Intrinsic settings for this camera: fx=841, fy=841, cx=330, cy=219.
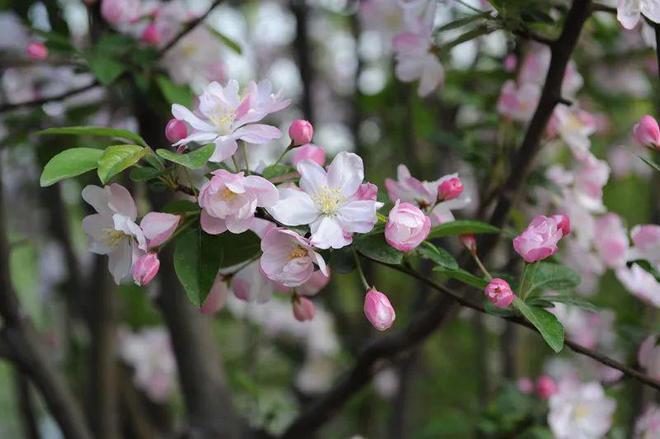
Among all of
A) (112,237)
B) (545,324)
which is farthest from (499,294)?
(112,237)

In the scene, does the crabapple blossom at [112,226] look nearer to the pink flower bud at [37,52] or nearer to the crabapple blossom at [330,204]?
the crabapple blossom at [330,204]

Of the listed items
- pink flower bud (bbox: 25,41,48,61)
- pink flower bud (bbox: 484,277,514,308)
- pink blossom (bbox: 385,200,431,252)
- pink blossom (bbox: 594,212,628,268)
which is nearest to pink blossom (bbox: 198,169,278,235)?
pink blossom (bbox: 385,200,431,252)

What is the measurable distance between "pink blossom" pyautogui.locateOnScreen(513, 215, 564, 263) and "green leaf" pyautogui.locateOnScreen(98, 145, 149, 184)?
0.37m

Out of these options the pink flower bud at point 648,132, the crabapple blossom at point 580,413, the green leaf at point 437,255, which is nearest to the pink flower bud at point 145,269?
the green leaf at point 437,255

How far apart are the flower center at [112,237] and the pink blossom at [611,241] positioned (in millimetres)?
725

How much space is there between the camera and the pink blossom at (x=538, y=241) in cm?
81

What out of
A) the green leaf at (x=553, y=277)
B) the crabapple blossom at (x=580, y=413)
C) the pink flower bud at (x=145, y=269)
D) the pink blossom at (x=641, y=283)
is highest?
the pink flower bud at (x=145, y=269)

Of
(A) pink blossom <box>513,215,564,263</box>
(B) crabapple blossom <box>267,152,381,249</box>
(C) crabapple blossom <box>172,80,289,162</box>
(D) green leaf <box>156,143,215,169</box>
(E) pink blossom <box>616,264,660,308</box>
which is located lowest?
(E) pink blossom <box>616,264,660,308</box>

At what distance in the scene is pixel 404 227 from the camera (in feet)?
2.45

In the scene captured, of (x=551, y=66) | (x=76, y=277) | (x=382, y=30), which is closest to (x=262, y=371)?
(x=76, y=277)

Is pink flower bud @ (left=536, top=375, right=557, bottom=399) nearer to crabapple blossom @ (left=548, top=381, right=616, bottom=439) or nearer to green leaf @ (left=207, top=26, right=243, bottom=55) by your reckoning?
Result: crabapple blossom @ (left=548, top=381, right=616, bottom=439)

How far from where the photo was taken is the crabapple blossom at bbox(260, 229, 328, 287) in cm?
75

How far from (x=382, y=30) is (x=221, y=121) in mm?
872

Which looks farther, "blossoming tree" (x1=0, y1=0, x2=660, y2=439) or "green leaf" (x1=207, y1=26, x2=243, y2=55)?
"green leaf" (x1=207, y1=26, x2=243, y2=55)
